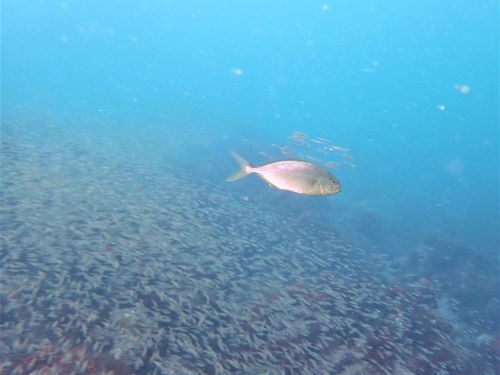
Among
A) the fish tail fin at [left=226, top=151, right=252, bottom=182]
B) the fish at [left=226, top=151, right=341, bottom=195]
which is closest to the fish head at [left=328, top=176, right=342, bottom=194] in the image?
the fish at [left=226, top=151, right=341, bottom=195]

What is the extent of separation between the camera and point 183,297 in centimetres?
777

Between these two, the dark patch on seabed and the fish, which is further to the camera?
the dark patch on seabed

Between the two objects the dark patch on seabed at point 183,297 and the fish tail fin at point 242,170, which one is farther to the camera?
the dark patch on seabed at point 183,297

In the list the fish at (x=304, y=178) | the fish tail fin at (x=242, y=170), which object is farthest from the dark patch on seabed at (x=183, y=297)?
the fish at (x=304, y=178)

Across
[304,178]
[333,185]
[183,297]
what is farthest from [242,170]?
[183,297]

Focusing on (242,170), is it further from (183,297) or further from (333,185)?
(183,297)

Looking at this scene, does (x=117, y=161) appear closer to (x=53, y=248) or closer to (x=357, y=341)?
(x=53, y=248)

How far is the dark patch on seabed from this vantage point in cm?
610

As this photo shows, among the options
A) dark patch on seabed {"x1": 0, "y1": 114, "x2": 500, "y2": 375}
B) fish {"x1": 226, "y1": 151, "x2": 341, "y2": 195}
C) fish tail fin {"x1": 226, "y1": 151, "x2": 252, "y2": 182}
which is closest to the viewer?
fish {"x1": 226, "y1": 151, "x2": 341, "y2": 195}

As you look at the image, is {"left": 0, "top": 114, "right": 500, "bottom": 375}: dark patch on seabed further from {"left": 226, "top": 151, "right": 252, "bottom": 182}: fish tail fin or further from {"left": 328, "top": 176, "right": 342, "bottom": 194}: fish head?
{"left": 328, "top": 176, "right": 342, "bottom": 194}: fish head

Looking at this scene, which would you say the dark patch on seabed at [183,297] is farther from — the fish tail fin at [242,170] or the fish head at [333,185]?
the fish head at [333,185]

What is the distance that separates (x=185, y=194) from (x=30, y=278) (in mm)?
8475

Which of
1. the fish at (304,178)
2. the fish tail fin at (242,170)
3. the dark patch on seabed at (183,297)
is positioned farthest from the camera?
the dark patch on seabed at (183,297)

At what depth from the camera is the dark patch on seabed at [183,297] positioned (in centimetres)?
610
